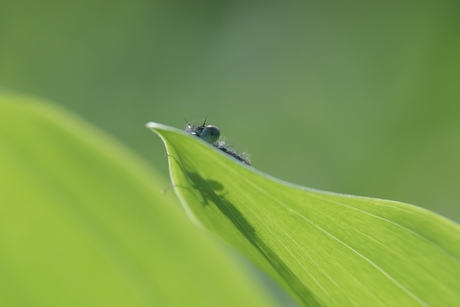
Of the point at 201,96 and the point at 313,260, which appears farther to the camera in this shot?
the point at 201,96

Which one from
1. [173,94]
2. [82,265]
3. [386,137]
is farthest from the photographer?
[173,94]

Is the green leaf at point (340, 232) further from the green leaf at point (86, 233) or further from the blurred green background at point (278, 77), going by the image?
the blurred green background at point (278, 77)

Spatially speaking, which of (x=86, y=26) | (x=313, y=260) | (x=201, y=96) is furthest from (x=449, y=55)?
(x=313, y=260)

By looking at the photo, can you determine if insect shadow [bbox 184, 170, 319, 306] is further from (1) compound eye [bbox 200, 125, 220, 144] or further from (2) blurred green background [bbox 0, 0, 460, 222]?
(2) blurred green background [bbox 0, 0, 460, 222]

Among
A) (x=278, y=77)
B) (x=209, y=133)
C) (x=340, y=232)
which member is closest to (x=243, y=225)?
(x=340, y=232)

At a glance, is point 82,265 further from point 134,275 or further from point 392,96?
point 392,96

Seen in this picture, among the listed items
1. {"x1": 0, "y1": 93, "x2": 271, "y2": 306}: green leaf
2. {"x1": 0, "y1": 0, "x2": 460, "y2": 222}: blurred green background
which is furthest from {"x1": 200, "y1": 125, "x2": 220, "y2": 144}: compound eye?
{"x1": 0, "y1": 0, "x2": 460, "y2": 222}: blurred green background

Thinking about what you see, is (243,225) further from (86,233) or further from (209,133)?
(209,133)
